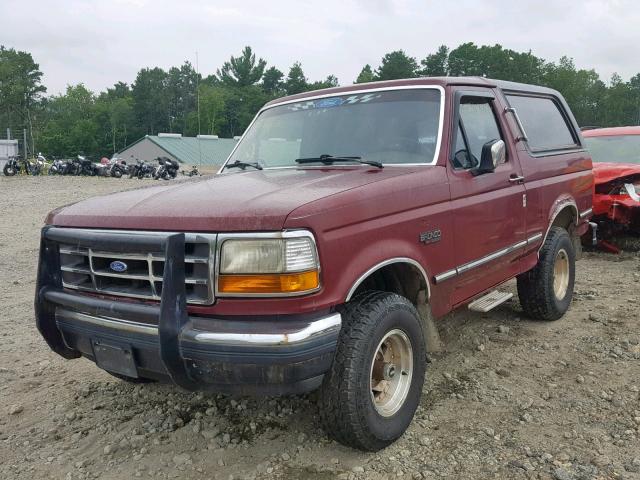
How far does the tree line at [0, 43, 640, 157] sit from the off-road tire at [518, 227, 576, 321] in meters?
75.2

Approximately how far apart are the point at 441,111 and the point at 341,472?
7.56ft

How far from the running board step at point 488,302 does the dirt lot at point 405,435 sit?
0.39m

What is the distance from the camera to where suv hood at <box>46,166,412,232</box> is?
8.36 feet

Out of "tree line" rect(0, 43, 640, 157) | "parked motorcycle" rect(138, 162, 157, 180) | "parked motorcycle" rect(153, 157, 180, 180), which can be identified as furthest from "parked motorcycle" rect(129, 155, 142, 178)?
"tree line" rect(0, 43, 640, 157)

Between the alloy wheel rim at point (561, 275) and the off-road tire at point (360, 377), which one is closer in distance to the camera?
the off-road tire at point (360, 377)

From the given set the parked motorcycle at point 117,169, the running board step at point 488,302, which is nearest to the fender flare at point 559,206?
the running board step at point 488,302

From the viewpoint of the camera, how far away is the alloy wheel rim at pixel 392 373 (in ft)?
10.1

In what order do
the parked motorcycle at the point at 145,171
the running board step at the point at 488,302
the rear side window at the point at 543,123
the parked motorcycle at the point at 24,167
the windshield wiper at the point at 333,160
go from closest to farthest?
the windshield wiper at the point at 333,160 → the running board step at the point at 488,302 → the rear side window at the point at 543,123 → the parked motorcycle at the point at 24,167 → the parked motorcycle at the point at 145,171

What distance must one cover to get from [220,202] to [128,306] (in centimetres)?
67

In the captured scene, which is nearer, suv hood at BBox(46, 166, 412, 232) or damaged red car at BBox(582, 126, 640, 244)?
suv hood at BBox(46, 166, 412, 232)

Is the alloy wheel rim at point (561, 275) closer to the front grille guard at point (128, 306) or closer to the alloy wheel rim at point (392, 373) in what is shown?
the alloy wheel rim at point (392, 373)

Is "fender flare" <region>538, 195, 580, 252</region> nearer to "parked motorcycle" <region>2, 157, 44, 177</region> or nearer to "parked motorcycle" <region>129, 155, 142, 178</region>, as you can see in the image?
"parked motorcycle" <region>129, 155, 142, 178</region>

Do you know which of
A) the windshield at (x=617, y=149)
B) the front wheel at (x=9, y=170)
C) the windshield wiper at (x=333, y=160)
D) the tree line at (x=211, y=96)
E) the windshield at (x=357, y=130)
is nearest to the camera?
the windshield wiper at (x=333, y=160)

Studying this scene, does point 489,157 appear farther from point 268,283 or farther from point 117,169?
point 117,169
